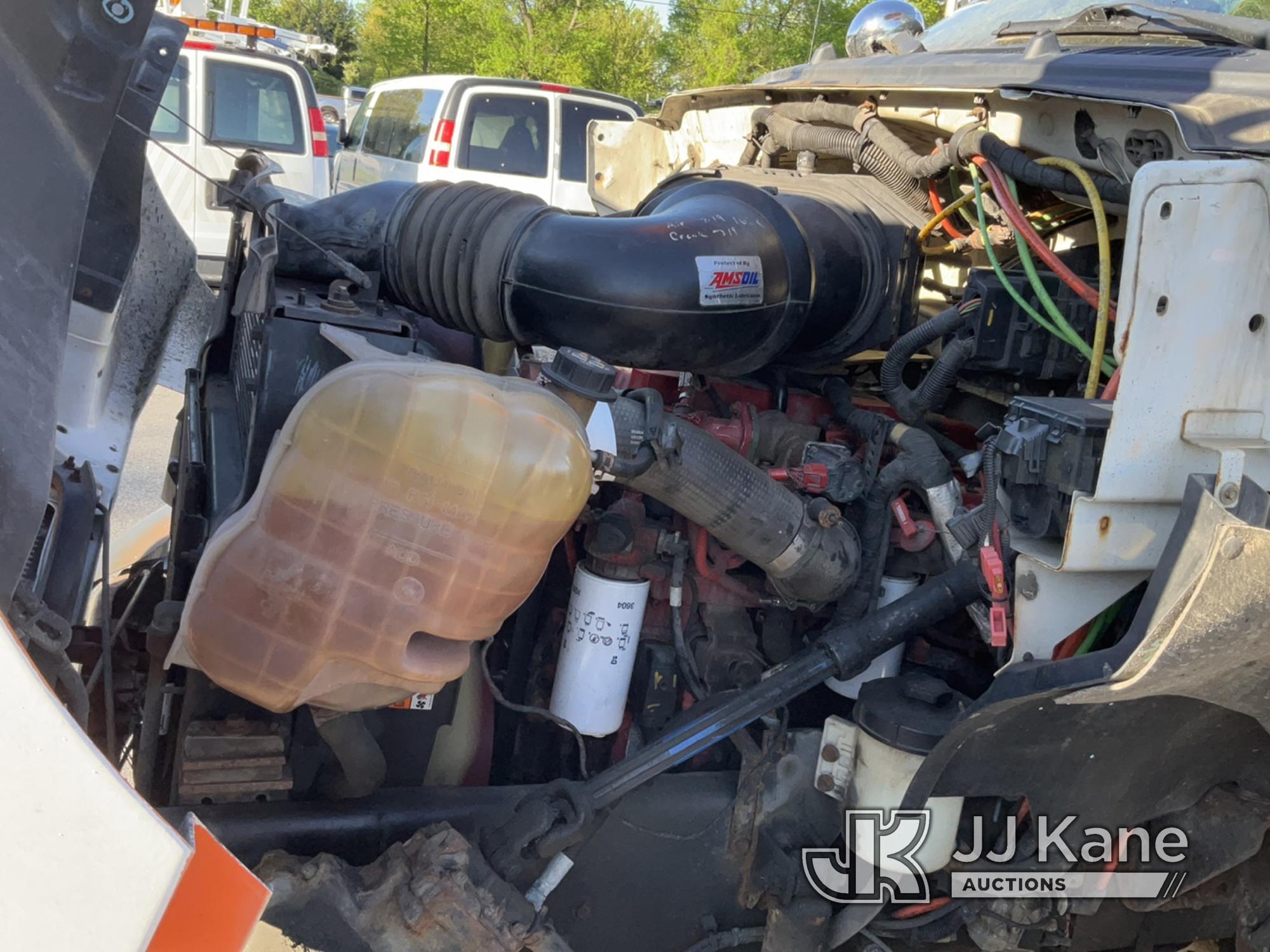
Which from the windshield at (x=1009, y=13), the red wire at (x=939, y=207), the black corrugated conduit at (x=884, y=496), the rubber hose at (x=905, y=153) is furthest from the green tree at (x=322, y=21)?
the black corrugated conduit at (x=884, y=496)

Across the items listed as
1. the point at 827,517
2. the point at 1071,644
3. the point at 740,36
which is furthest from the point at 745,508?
the point at 740,36

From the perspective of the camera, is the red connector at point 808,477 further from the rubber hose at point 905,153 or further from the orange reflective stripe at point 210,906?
the orange reflective stripe at point 210,906

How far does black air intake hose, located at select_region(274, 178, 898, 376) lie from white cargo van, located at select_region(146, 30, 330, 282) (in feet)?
25.9

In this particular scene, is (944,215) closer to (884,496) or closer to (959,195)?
(959,195)

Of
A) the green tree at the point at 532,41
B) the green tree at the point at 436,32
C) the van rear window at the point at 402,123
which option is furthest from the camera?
the green tree at the point at 436,32

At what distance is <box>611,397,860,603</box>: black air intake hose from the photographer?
2.02 m

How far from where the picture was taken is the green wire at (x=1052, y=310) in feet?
6.48

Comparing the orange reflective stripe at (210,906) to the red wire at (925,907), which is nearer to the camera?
the orange reflective stripe at (210,906)

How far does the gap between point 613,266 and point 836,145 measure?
3.21 ft

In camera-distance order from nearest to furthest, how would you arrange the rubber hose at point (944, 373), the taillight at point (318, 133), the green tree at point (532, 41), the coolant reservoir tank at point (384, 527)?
1. the coolant reservoir tank at point (384, 527)
2. the rubber hose at point (944, 373)
3. the taillight at point (318, 133)
4. the green tree at point (532, 41)

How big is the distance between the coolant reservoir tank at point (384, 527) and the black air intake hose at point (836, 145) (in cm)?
137

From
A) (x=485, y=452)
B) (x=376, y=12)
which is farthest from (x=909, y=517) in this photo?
(x=376, y=12)

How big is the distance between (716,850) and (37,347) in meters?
1.46

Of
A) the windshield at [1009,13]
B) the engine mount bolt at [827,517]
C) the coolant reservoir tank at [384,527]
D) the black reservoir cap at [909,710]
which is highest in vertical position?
the windshield at [1009,13]
